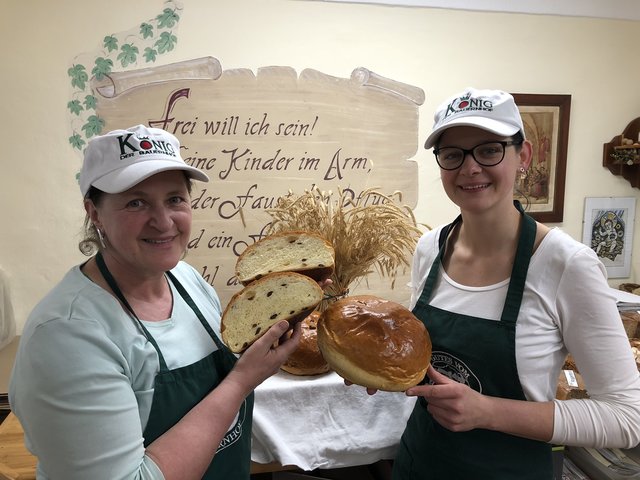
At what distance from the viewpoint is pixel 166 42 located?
2.30 metres

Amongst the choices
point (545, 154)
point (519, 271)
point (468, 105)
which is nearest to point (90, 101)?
point (468, 105)

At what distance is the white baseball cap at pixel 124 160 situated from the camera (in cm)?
103

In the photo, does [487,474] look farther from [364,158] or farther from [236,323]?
[364,158]

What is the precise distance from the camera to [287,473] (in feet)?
6.48

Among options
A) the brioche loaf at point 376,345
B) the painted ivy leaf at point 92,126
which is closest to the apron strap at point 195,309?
the brioche loaf at point 376,345

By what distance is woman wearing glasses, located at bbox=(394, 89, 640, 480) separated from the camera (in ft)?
3.83

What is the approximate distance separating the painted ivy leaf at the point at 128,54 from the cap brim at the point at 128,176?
1548 millimetres

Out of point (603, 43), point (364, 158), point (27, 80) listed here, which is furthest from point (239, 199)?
point (603, 43)

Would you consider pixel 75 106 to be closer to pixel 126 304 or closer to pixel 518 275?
pixel 126 304

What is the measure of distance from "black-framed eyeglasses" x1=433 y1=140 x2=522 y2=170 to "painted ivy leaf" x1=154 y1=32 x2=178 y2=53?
1744 mm

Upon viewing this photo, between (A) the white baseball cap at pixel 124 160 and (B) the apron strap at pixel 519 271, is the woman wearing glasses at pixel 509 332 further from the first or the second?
(A) the white baseball cap at pixel 124 160

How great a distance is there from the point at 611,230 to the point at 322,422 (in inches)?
102

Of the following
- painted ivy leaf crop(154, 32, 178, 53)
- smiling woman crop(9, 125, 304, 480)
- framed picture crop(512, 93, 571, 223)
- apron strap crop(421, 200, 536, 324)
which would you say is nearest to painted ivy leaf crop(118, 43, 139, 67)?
painted ivy leaf crop(154, 32, 178, 53)

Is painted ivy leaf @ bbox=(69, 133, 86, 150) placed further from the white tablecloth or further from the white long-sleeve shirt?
the white long-sleeve shirt
